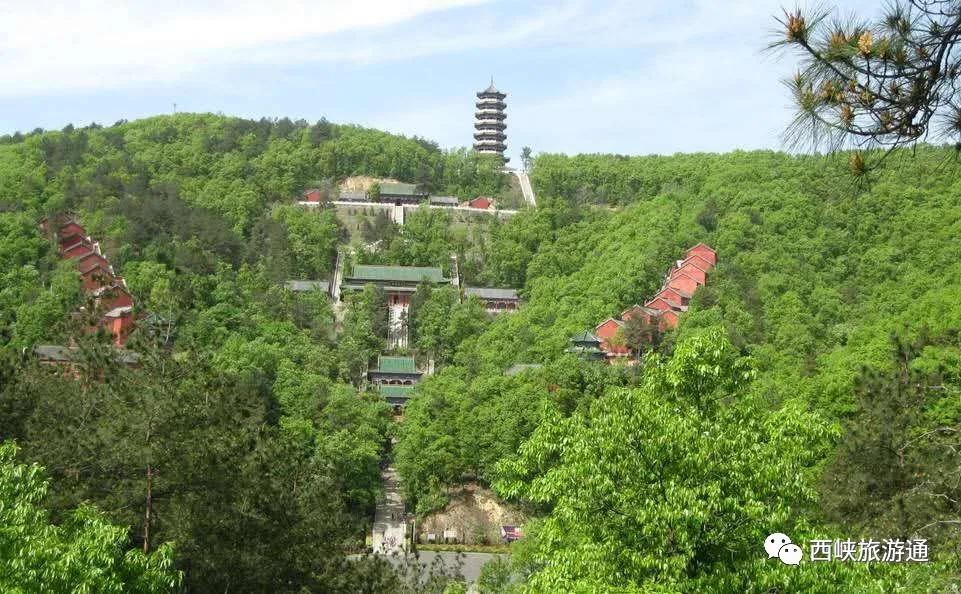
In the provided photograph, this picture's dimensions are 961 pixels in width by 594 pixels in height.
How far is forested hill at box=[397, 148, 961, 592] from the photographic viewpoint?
7.55m

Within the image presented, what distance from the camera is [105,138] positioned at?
60906mm

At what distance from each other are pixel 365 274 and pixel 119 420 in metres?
33.4

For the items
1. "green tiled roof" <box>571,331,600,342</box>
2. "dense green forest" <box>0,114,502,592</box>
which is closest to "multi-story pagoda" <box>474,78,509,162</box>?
"dense green forest" <box>0,114,502,592</box>

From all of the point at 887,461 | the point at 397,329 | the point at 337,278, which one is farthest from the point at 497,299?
the point at 887,461

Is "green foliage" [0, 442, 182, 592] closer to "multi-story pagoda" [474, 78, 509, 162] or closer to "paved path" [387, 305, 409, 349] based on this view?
"paved path" [387, 305, 409, 349]

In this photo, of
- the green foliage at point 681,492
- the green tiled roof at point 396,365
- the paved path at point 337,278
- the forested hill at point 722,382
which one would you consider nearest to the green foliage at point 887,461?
the forested hill at point 722,382

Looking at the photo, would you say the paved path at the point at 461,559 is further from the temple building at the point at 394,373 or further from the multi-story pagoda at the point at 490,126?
the multi-story pagoda at the point at 490,126

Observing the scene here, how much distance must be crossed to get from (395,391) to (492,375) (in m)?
4.64

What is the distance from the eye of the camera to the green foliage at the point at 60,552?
7.80 metres

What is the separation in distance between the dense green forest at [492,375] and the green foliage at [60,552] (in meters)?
0.03

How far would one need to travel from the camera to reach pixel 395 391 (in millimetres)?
36844

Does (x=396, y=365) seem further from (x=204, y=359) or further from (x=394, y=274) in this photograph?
(x=204, y=359)

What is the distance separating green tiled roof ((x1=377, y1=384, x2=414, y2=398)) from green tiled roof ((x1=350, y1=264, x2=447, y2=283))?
30.0 feet

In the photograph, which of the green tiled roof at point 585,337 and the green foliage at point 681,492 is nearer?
the green foliage at point 681,492
